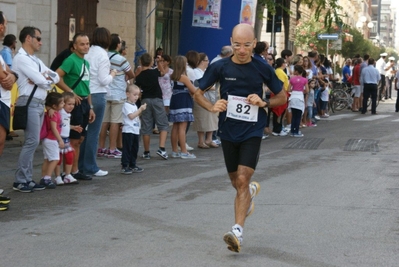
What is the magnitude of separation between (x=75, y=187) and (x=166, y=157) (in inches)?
130

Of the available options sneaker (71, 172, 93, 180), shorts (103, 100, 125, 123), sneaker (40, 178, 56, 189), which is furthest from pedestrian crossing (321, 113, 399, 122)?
sneaker (40, 178, 56, 189)

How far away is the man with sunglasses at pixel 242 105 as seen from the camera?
7.23 metres

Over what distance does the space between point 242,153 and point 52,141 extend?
388cm

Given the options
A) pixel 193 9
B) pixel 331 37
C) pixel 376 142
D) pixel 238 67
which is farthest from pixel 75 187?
pixel 331 37

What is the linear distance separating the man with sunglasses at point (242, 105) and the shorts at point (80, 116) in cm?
385

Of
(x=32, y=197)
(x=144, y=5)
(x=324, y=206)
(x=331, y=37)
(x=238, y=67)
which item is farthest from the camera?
(x=331, y=37)

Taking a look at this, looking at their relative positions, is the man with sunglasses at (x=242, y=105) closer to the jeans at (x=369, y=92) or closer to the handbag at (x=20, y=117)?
the handbag at (x=20, y=117)

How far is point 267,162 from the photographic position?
13.6 meters

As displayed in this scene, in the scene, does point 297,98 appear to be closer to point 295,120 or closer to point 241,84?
point 295,120

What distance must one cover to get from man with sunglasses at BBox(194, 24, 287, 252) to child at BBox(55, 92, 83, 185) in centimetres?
356

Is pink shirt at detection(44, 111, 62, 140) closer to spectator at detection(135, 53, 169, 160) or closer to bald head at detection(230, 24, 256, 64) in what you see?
spectator at detection(135, 53, 169, 160)

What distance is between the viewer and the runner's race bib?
7297 millimetres

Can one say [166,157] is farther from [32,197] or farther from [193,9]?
[193,9]

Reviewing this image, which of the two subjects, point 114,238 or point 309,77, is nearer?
point 114,238
